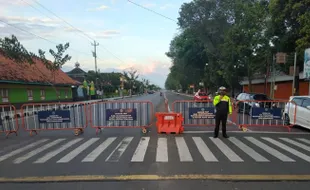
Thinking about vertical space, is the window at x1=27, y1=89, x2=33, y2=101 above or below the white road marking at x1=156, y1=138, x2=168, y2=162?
above

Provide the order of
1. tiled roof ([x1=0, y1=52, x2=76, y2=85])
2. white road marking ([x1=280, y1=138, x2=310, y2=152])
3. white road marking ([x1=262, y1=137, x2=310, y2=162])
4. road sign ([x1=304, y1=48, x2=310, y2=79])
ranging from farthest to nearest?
tiled roof ([x1=0, y1=52, x2=76, y2=85]), road sign ([x1=304, y1=48, x2=310, y2=79]), white road marking ([x1=280, y1=138, x2=310, y2=152]), white road marking ([x1=262, y1=137, x2=310, y2=162])

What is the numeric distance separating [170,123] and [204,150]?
9.43 ft

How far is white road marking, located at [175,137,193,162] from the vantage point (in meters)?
6.34

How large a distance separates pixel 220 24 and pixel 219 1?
3.79m

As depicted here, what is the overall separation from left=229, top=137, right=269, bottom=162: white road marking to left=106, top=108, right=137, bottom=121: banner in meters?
3.96

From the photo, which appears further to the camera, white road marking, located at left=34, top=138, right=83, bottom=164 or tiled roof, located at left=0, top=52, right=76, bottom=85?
tiled roof, located at left=0, top=52, right=76, bottom=85

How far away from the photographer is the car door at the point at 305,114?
10.2 m

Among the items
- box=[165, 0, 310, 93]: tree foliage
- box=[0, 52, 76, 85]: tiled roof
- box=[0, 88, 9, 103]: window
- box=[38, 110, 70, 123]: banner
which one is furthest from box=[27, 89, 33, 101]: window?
box=[165, 0, 310, 93]: tree foliage

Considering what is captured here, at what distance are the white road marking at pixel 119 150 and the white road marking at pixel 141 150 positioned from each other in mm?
412

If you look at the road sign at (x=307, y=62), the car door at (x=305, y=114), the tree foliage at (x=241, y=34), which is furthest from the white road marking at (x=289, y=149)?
the tree foliage at (x=241, y=34)

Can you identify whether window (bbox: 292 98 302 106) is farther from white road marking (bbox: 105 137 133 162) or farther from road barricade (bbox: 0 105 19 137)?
road barricade (bbox: 0 105 19 137)

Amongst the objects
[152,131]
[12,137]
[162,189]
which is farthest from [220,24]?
[162,189]

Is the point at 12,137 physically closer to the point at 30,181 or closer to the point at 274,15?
the point at 30,181

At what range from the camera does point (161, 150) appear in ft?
23.8
